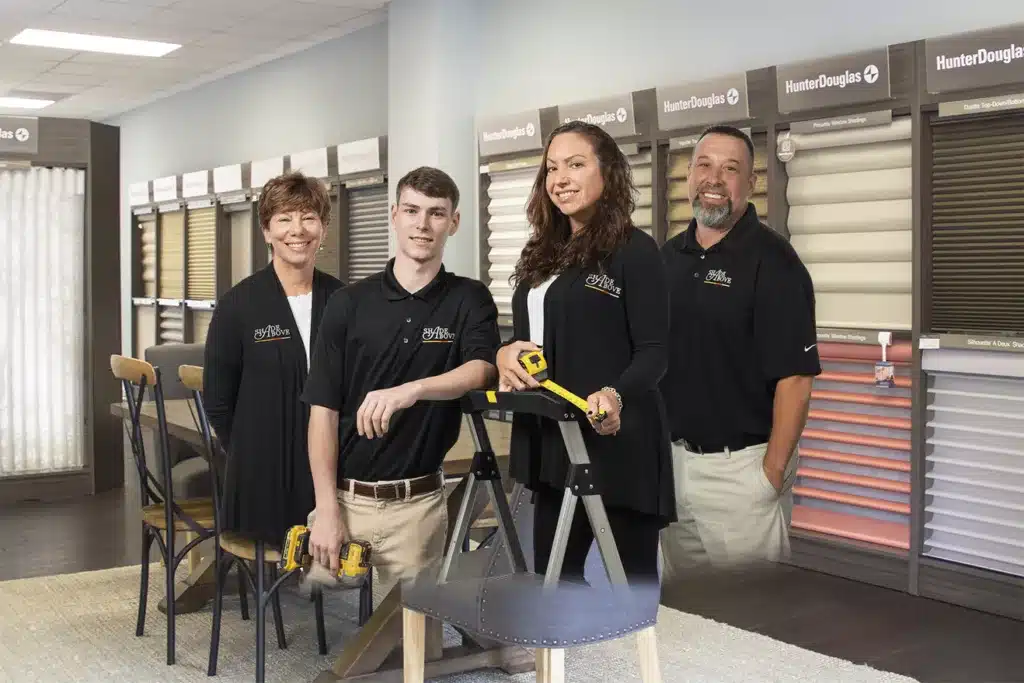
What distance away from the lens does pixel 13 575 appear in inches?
202

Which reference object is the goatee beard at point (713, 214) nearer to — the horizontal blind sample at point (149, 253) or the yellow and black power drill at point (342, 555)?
the yellow and black power drill at point (342, 555)

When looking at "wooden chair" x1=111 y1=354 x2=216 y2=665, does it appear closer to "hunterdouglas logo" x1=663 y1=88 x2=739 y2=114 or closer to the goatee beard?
"hunterdouglas logo" x1=663 y1=88 x2=739 y2=114

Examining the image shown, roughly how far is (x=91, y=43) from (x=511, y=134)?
168 inches

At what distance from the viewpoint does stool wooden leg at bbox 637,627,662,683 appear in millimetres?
1596

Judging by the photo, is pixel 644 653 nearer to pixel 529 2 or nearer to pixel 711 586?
pixel 711 586

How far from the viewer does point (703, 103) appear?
14.3 ft

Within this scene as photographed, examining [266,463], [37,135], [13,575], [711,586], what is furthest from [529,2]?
[711,586]

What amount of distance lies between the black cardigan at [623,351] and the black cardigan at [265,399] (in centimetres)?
146

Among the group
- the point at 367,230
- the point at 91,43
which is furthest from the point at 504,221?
the point at 91,43

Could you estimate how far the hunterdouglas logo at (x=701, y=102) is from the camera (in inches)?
167

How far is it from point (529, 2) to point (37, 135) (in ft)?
9.46

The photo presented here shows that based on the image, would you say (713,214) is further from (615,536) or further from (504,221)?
(504,221)

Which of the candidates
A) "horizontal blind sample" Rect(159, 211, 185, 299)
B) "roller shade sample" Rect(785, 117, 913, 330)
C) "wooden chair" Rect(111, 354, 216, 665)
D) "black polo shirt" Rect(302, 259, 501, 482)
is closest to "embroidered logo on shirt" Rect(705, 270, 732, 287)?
"black polo shirt" Rect(302, 259, 501, 482)

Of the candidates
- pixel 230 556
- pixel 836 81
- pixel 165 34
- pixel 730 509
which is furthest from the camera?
pixel 165 34
